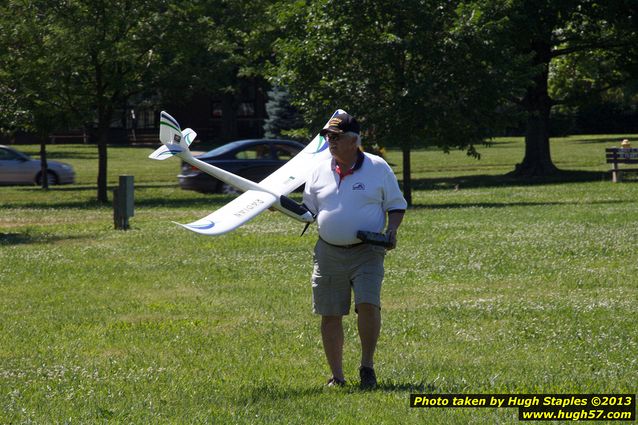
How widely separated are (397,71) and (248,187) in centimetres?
1786

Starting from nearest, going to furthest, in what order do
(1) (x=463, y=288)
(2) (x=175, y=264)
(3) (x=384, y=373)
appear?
1. (3) (x=384, y=373)
2. (1) (x=463, y=288)
3. (2) (x=175, y=264)

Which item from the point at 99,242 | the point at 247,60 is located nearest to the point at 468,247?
the point at 99,242

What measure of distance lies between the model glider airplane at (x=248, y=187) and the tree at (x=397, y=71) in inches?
628

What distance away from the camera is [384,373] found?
827 cm

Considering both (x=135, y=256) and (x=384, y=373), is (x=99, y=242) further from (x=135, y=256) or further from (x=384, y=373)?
(x=384, y=373)

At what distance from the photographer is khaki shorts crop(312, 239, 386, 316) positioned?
7.65 meters

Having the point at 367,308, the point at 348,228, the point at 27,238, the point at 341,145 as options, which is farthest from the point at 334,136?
the point at 27,238

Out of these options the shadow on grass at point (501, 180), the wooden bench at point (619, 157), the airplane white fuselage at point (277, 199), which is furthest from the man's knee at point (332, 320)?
the wooden bench at point (619, 157)

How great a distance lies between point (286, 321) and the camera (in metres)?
10.7

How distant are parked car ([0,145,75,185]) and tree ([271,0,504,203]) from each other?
1374cm

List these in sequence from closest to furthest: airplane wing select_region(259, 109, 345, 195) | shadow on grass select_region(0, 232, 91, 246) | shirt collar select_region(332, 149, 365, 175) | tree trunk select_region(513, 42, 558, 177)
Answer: shirt collar select_region(332, 149, 365, 175)
airplane wing select_region(259, 109, 345, 195)
shadow on grass select_region(0, 232, 91, 246)
tree trunk select_region(513, 42, 558, 177)

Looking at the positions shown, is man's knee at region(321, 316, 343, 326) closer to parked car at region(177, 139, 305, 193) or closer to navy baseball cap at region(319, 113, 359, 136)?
navy baseball cap at region(319, 113, 359, 136)

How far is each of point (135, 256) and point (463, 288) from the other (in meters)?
5.69

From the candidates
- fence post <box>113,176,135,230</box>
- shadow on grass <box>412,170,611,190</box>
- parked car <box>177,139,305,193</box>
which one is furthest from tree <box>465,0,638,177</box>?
fence post <box>113,176,135,230</box>
